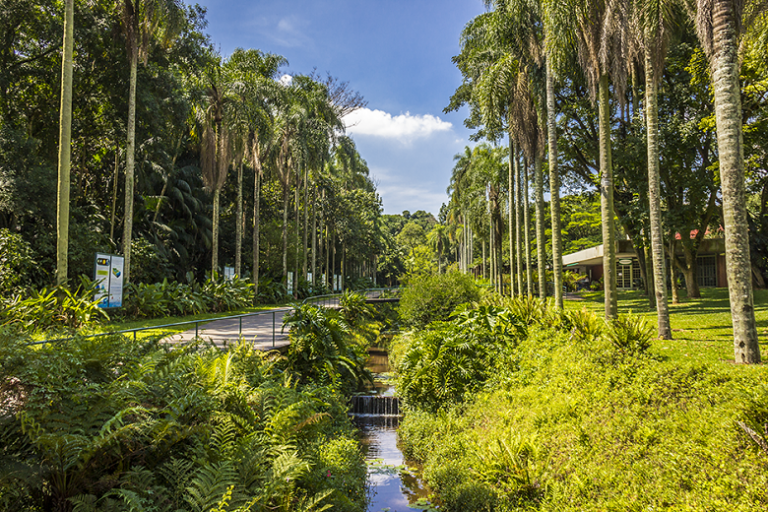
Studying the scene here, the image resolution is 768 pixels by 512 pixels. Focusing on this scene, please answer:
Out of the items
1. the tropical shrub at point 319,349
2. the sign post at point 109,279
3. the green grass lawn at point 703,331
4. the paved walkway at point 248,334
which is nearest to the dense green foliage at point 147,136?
the sign post at point 109,279

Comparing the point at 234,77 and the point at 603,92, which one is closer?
the point at 603,92

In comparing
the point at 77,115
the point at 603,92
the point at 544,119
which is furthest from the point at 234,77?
the point at 603,92

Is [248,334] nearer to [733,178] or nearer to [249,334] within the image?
[249,334]

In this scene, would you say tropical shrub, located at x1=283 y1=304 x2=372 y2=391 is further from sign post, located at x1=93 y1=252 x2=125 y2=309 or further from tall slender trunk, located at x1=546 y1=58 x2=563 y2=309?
tall slender trunk, located at x1=546 y1=58 x2=563 y2=309

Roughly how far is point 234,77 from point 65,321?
1930 cm

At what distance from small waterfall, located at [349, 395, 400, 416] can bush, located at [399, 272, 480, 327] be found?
9007 mm

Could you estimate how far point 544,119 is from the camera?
19.4 meters

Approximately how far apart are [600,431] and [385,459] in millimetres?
5531

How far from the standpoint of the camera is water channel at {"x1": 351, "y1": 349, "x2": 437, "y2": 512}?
861 centimetres

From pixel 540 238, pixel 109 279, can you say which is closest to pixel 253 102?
pixel 109 279

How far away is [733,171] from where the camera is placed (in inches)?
336

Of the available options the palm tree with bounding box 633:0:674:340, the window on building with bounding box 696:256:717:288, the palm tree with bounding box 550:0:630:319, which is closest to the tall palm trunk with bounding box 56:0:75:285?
the palm tree with bounding box 550:0:630:319

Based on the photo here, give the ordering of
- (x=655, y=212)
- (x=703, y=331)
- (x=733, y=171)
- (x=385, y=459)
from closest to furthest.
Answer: (x=733, y=171) < (x=385, y=459) < (x=655, y=212) < (x=703, y=331)

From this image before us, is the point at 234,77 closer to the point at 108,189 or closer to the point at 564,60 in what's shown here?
the point at 108,189
